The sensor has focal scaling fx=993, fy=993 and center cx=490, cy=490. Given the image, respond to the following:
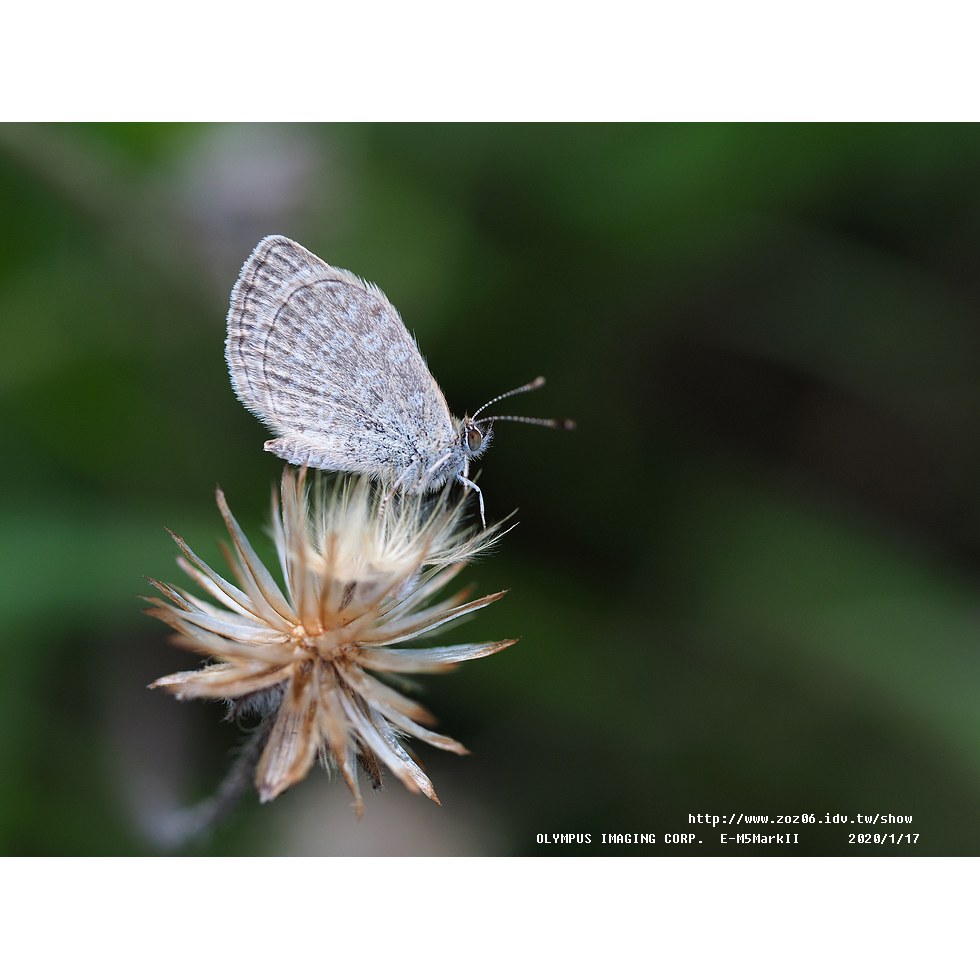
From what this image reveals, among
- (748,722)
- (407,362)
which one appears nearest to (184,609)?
(407,362)

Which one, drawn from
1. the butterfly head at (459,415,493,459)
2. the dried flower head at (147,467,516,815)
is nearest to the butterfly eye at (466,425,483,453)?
the butterfly head at (459,415,493,459)

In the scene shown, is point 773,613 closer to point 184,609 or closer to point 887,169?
point 887,169

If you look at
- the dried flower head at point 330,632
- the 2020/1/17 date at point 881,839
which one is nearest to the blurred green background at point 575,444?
the 2020/1/17 date at point 881,839

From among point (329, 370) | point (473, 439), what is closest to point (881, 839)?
point (473, 439)

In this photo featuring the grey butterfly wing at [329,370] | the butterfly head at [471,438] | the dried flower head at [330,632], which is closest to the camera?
the dried flower head at [330,632]

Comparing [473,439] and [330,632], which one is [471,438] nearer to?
[473,439]

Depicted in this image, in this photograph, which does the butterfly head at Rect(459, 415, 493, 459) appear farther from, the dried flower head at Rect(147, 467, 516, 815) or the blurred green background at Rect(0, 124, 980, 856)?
the blurred green background at Rect(0, 124, 980, 856)

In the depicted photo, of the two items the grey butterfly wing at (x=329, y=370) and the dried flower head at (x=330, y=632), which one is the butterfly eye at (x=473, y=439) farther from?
the dried flower head at (x=330, y=632)
